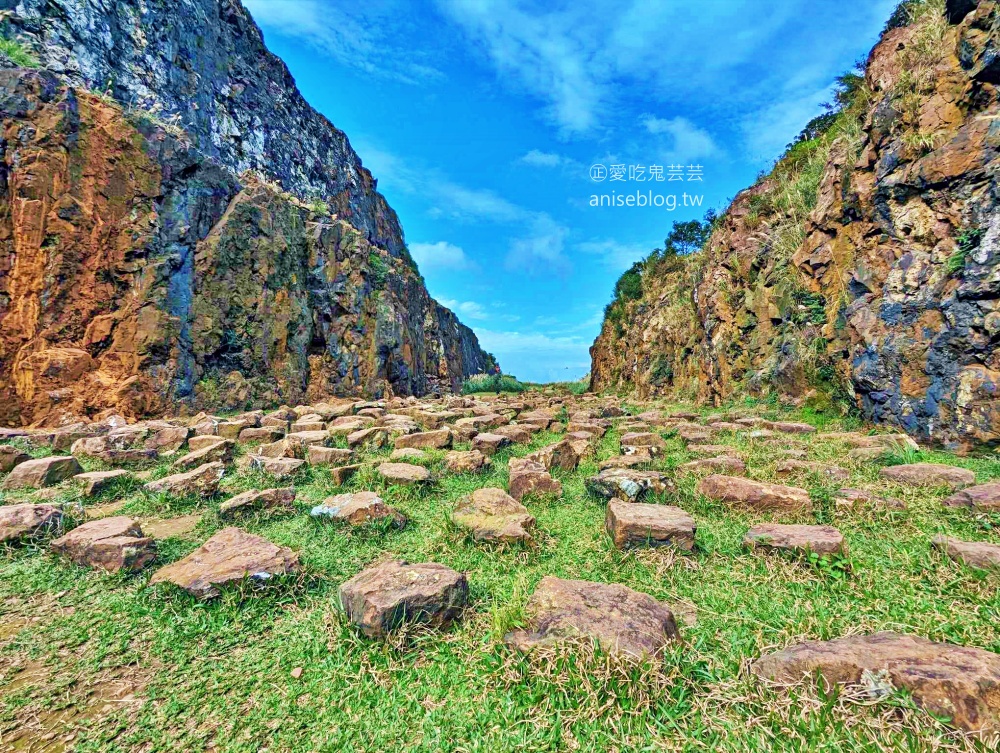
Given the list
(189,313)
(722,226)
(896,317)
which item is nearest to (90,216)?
(189,313)

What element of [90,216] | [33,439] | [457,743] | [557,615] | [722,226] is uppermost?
[722,226]

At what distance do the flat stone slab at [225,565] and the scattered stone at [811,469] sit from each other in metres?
4.45

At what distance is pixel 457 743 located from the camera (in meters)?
1.50

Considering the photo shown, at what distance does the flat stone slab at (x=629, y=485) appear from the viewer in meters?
3.66

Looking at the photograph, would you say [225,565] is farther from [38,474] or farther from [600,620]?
[38,474]

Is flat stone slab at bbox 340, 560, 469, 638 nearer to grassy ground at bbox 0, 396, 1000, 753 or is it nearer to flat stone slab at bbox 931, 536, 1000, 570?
grassy ground at bbox 0, 396, 1000, 753

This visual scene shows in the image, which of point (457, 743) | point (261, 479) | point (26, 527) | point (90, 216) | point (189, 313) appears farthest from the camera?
point (189, 313)

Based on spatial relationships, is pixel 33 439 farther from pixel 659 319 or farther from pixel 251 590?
pixel 659 319

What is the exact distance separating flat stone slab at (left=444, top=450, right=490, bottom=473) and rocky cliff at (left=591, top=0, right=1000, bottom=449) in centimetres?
534

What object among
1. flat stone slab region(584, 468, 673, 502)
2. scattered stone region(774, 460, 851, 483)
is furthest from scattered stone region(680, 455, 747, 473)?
flat stone slab region(584, 468, 673, 502)

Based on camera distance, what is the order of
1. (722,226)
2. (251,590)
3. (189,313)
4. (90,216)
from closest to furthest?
(251,590), (90,216), (189,313), (722,226)

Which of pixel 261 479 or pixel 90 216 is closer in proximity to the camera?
pixel 261 479

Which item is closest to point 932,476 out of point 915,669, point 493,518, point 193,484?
point 915,669

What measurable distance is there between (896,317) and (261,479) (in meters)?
8.42
